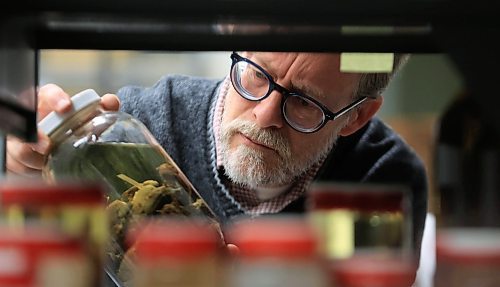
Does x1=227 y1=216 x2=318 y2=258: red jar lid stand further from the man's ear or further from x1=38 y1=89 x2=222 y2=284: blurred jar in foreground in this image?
the man's ear

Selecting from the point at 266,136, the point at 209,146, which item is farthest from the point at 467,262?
the point at 209,146

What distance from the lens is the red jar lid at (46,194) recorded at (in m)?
0.49

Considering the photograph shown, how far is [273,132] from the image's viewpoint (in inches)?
47.3

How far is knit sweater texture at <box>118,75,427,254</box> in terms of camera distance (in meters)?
1.41

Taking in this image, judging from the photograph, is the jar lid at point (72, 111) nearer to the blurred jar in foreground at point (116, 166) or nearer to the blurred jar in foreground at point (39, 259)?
the blurred jar in foreground at point (116, 166)

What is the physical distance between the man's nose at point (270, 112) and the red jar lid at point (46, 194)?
65 cm

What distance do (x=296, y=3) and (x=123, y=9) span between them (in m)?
0.10

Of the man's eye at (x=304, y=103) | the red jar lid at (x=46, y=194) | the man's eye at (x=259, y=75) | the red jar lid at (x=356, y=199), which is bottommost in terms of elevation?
the red jar lid at (x=356, y=199)

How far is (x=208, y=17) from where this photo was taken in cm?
46

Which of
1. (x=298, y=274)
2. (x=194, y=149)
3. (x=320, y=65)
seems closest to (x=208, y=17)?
(x=298, y=274)

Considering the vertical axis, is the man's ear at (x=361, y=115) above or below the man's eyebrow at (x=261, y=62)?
below

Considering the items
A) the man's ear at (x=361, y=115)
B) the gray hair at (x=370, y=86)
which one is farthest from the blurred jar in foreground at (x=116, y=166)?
the man's ear at (x=361, y=115)

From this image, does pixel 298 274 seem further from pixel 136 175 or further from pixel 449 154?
pixel 136 175

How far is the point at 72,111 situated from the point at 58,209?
21 centimetres
